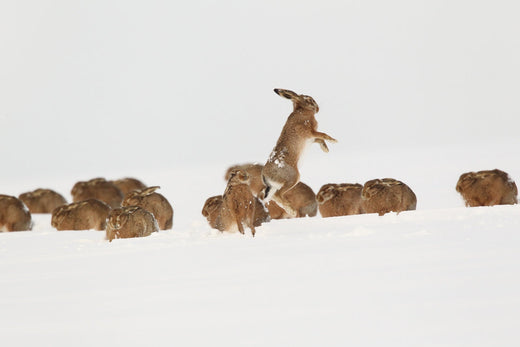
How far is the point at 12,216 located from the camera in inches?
470

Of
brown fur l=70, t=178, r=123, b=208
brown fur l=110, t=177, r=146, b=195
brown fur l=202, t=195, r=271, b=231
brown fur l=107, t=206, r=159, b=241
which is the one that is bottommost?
brown fur l=107, t=206, r=159, b=241

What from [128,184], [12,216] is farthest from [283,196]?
[128,184]

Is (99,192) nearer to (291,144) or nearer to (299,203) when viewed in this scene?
(299,203)

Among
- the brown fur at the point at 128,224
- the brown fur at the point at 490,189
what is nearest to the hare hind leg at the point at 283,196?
the brown fur at the point at 128,224

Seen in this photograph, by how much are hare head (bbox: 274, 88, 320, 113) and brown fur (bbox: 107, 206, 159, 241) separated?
2.25 meters

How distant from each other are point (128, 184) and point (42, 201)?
89.7 inches

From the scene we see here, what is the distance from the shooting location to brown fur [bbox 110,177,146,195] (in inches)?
655

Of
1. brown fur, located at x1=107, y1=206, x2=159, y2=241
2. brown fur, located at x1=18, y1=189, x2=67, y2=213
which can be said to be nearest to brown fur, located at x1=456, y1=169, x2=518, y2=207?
brown fur, located at x1=107, y1=206, x2=159, y2=241

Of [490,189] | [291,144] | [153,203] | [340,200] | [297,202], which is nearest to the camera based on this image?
[291,144]

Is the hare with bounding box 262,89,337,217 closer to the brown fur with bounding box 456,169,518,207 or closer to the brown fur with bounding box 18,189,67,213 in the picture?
the brown fur with bounding box 456,169,518,207

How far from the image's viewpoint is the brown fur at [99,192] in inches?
583

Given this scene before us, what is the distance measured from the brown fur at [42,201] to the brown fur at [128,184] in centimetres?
169

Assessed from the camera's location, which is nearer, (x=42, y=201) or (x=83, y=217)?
(x=83, y=217)

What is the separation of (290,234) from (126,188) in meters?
8.58
